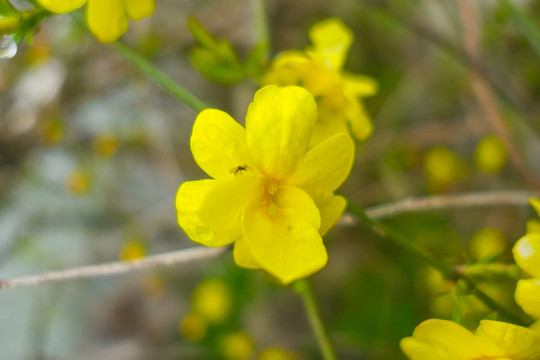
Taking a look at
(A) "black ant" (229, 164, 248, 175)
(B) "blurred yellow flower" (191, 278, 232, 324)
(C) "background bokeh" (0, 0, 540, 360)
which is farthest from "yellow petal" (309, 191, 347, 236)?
(B) "blurred yellow flower" (191, 278, 232, 324)

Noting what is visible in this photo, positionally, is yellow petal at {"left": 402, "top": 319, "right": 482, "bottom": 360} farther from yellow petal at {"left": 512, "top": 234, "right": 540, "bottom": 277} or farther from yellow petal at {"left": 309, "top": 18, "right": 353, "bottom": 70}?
yellow petal at {"left": 309, "top": 18, "right": 353, "bottom": 70}

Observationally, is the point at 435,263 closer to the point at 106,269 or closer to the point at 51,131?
the point at 106,269

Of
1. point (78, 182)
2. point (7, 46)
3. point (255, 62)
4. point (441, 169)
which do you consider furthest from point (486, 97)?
point (78, 182)

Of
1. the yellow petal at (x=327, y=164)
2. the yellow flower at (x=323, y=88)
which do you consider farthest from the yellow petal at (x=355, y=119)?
the yellow petal at (x=327, y=164)

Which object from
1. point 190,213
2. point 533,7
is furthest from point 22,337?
point 533,7

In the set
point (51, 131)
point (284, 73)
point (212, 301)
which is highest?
point (284, 73)

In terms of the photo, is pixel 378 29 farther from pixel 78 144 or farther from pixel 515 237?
pixel 78 144

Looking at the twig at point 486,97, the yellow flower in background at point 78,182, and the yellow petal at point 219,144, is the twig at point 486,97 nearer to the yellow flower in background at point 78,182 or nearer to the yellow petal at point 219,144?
the yellow petal at point 219,144
